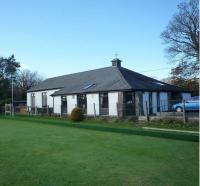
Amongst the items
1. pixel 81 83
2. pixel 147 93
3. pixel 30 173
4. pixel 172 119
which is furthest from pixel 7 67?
pixel 30 173

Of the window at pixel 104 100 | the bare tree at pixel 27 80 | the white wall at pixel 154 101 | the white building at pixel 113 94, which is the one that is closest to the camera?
the white building at pixel 113 94

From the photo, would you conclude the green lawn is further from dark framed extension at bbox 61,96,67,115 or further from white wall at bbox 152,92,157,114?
dark framed extension at bbox 61,96,67,115

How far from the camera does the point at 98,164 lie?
842 centimetres

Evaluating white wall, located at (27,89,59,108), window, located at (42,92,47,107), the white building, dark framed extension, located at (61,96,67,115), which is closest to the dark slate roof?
the white building

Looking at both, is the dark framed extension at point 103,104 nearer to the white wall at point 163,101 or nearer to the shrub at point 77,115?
the shrub at point 77,115

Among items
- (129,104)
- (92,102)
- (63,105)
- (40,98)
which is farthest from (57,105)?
(129,104)

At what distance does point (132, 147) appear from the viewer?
11.4m

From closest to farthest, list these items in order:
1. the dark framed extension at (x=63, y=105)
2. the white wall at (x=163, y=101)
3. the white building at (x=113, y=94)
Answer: the white building at (x=113, y=94) < the white wall at (x=163, y=101) < the dark framed extension at (x=63, y=105)

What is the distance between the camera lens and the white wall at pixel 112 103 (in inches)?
1147

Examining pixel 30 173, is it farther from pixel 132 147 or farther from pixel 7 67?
pixel 7 67

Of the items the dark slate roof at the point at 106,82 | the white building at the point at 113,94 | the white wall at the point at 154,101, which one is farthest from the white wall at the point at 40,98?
the white wall at the point at 154,101

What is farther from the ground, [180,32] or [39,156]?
[180,32]

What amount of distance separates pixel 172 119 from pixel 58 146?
11.7m

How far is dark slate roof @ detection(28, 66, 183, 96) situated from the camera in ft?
97.8
